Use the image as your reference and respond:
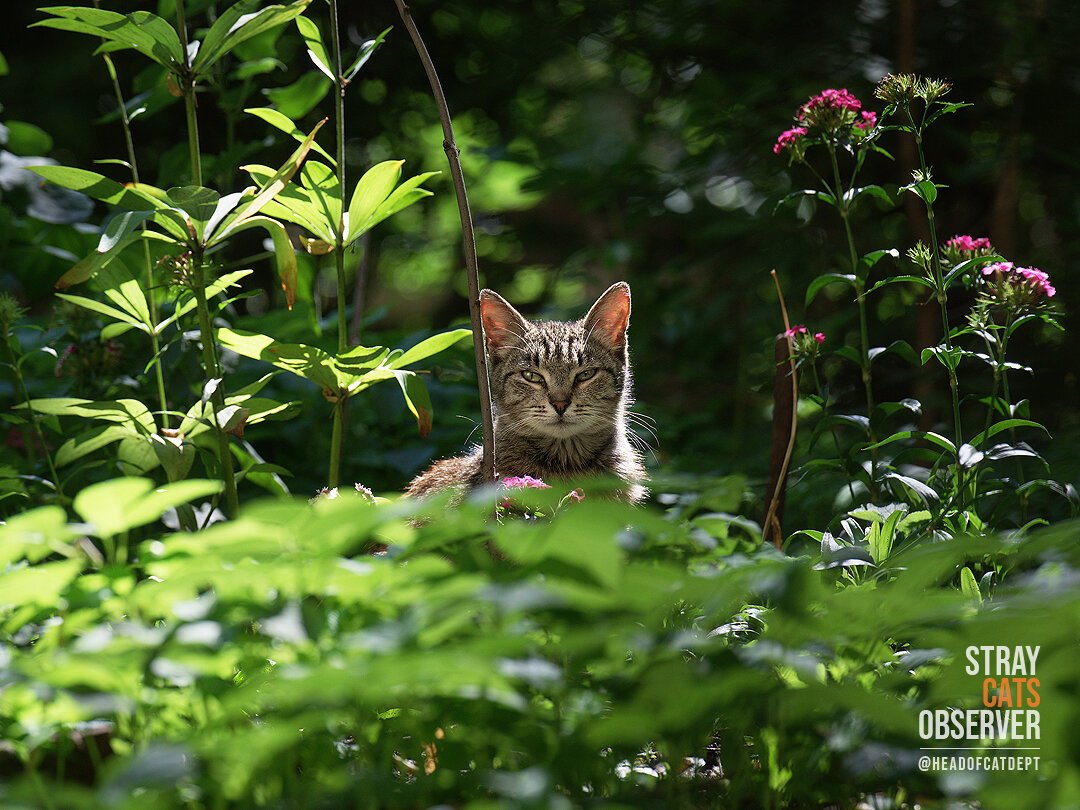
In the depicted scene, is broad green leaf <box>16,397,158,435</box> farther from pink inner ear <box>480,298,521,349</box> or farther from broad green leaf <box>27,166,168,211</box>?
pink inner ear <box>480,298,521,349</box>

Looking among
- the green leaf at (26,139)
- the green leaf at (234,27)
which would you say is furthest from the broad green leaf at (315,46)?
the green leaf at (26,139)

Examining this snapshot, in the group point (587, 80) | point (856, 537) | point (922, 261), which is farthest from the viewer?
point (587, 80)

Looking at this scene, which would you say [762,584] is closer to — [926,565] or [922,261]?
[926,565]

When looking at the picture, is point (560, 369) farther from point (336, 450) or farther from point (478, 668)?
point (478, 668)

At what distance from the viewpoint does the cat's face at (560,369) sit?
2.94 meters

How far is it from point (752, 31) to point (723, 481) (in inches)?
128

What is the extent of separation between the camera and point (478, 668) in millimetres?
758

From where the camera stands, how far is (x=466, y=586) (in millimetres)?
838

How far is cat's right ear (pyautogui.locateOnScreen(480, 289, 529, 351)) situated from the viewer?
312cm

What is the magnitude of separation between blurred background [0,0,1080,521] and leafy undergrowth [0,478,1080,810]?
1.49 meters

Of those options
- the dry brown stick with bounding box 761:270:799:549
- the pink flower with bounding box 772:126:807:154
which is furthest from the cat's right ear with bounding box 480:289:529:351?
the pink flower with bounding box 772:126:807:154

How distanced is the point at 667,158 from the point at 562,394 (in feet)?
7.03

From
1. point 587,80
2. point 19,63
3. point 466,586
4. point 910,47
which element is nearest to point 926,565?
point 466,586

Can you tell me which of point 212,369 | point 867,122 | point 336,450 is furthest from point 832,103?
point 212,369
